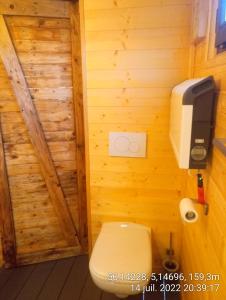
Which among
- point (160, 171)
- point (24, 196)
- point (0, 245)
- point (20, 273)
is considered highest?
point (160, 171)

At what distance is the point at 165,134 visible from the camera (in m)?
1.61

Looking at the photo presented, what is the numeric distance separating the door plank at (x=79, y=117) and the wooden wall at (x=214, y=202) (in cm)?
90

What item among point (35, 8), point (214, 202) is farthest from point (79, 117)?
point (214, 202)

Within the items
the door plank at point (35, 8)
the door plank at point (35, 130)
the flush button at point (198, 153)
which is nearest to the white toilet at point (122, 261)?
the door plank at point (35, 130)

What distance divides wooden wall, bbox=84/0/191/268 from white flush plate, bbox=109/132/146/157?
0.04 meters

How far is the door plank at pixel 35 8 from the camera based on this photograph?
163cm

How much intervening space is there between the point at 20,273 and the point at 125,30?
204cm

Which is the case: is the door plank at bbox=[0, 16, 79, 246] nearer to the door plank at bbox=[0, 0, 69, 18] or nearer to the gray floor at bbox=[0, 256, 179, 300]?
the door plank at bbox=[0, 0, 69, 18]

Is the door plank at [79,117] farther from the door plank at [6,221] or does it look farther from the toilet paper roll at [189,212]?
the toilet paper roll at [189,212]

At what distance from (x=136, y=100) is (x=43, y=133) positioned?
778 millimetres

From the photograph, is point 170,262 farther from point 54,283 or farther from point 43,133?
point 43,133

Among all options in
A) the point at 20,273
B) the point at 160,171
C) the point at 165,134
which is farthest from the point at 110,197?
the point at 20,273

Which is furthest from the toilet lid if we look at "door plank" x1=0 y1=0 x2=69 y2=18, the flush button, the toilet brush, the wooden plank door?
"door plank" x1=0 y1=0 x2=69 y2=18

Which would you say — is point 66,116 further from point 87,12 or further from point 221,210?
point 221,210
